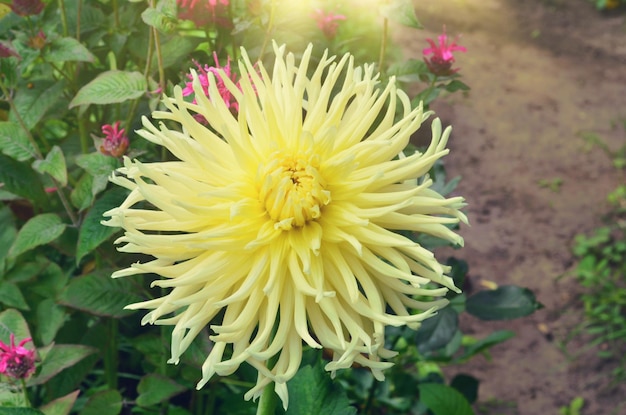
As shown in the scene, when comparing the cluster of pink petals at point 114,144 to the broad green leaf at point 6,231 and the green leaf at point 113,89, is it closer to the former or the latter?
the green leaf at point 113,89

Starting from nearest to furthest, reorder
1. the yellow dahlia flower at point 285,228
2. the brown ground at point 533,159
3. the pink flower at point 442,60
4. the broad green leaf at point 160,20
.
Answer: the yellow dahlia flower at point 285,228 → the broad green leaf at point 160,20 → the pink flower at point 442,60 → the brown ground at point 533,159

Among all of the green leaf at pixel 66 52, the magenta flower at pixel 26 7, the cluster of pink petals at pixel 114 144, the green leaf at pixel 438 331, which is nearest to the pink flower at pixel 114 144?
the cluster of pink petals at pixel 114 144

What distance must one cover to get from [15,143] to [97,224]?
0.22m

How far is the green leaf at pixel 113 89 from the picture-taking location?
3.34 feet

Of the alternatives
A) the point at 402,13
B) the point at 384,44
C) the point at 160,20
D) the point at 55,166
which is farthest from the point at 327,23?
the point at 55,166

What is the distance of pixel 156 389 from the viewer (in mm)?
1090

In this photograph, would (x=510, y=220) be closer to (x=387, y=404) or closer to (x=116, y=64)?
(x=387, y=404)

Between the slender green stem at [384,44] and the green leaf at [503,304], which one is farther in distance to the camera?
the green leaf at [503,304]

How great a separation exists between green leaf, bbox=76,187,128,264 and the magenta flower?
31cm

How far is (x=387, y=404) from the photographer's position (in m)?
1.82

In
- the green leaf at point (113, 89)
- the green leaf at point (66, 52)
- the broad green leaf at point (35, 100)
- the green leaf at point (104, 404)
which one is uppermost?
the green leaf at point (66, 52)

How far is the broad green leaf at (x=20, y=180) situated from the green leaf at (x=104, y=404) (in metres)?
0.33

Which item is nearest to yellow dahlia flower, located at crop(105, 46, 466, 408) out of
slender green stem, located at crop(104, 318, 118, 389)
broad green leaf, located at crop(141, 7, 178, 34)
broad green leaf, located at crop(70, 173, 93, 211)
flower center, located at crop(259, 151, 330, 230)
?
flower center, located at crop(259, 151, 330, 230)

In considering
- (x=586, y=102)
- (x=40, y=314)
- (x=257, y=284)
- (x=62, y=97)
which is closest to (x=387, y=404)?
(x=40, y=314)
